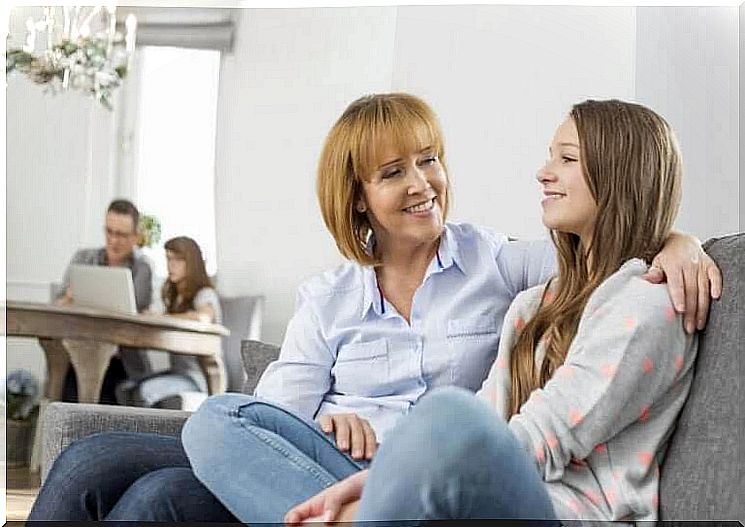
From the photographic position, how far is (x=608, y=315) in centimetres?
136

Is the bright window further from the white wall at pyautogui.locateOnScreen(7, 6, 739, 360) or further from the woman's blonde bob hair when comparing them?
the woman's blonde bob hair

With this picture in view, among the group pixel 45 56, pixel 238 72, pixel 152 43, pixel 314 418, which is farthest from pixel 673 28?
pixel 314 418

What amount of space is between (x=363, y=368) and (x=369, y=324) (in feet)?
0.23

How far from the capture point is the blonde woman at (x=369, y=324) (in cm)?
145

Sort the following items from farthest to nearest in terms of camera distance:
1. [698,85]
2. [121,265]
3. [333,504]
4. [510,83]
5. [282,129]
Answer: [282,129], [121,265], [510,83], [698,85], [333,504]

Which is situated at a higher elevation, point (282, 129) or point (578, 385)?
point (282, 129)

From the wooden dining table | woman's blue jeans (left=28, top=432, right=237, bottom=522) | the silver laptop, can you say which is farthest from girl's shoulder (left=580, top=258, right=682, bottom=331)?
the silver laptop

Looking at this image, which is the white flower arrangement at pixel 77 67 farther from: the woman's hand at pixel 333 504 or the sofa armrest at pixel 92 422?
the woman's hand at pixel 333 504

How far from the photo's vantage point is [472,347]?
1.66 metres

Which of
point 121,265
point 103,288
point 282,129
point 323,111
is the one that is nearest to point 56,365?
point 103,288

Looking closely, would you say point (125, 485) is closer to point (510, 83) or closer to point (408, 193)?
point (408, 193)

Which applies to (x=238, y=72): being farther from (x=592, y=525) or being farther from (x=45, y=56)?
(x=592, y=525)

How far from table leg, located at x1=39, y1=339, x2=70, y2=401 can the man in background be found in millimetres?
111

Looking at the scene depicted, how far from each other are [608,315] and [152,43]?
3692 mm
